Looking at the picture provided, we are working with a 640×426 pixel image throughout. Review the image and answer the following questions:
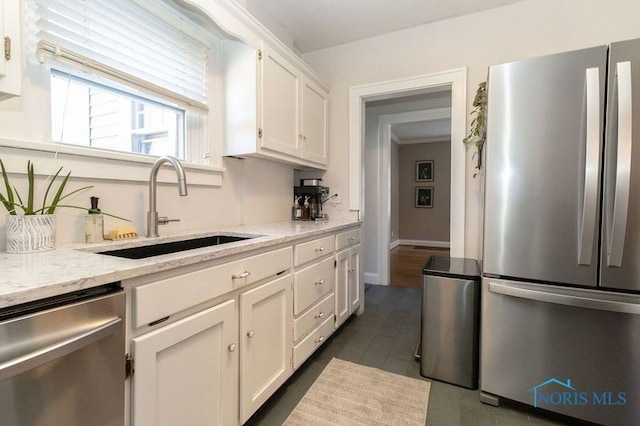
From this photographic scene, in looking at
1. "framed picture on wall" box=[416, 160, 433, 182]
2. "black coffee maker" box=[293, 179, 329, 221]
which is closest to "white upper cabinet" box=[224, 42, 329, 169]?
"black coffee maker" box=[293, 179, 329, 221]

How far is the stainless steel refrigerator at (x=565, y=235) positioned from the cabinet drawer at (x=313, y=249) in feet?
3.04

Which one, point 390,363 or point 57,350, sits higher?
point 57,350

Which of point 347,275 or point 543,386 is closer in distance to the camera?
point 543,386

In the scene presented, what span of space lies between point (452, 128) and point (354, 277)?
146 centimetres

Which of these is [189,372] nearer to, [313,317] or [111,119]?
[313,317]

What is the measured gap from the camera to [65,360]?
0.66m

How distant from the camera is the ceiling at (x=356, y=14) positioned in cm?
220

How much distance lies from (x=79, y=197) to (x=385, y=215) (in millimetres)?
3161

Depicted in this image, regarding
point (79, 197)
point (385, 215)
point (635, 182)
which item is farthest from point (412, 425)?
point (385, 215)

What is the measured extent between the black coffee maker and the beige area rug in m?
1.26

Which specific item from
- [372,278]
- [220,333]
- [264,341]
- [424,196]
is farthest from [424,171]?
[220,333]

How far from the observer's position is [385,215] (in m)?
3.80

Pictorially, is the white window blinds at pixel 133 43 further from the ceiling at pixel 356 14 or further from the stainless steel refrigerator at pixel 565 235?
the stainless steel refrigerator at pixel 565 235

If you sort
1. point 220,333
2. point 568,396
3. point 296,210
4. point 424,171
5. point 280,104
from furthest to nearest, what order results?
point 424,171, point 296,210, point 280,104, point 568,396, point 220,333
